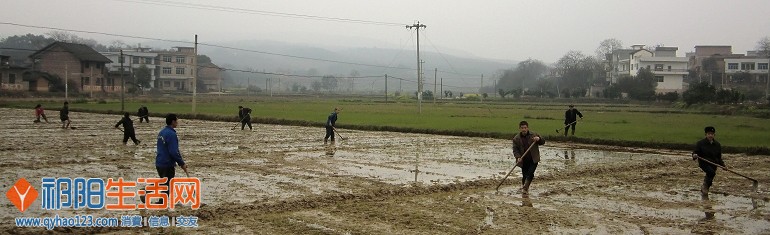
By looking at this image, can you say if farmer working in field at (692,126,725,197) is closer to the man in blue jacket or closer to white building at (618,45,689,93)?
the man in blue jacket

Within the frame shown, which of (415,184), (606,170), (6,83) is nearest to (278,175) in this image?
(415,184)

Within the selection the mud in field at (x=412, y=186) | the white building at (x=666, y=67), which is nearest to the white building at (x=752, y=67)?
the white building at (x=666, y=67)

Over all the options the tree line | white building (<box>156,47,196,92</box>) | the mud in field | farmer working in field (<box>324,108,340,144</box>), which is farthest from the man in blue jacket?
white building (<box>156,47,196,92</box>)

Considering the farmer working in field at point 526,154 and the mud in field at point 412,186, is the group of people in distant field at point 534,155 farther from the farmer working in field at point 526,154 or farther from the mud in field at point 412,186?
the mud in field at point 412,186

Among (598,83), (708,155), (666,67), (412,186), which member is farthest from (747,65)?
(412,186)

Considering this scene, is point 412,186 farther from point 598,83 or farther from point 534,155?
point 598,83

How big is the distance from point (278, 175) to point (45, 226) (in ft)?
21.8

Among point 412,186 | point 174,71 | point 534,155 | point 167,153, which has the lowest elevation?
point 412,186

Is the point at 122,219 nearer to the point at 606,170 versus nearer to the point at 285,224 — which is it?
the point at 285,224

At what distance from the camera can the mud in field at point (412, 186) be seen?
31.5 feet

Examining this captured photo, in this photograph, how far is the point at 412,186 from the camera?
1342 centimetres

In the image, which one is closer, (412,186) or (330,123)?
(412,186)

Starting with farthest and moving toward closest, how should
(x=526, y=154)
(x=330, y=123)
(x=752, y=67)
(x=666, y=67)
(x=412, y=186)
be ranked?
(x=666, y=67) → (x=752, y=67) → (x=330, y=123) → (x=412, y=186) → (x=526, y=154)

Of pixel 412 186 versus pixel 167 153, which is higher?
pixel 167 153
